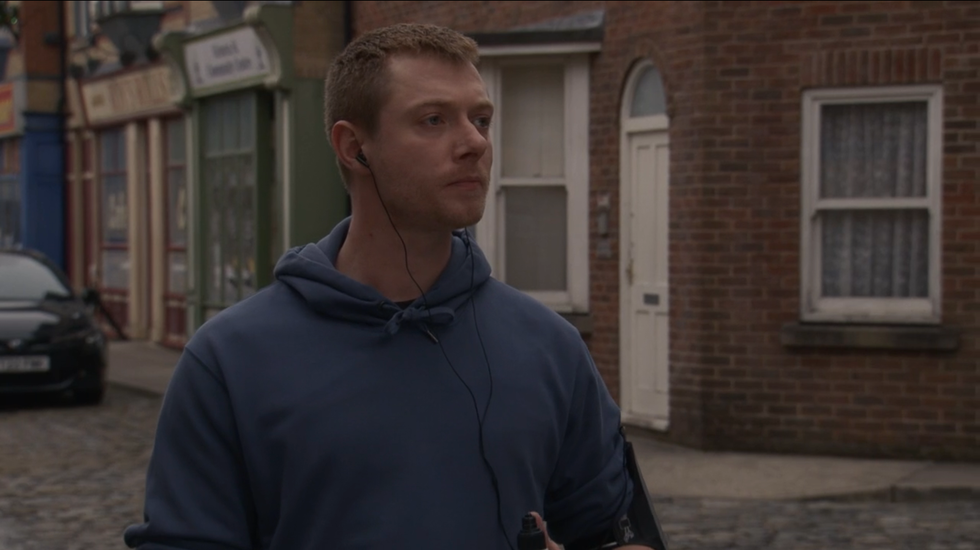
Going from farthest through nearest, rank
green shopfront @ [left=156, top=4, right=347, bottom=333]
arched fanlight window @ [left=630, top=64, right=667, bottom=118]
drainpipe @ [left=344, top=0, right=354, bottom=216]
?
green shopfront @ [left=156, top=4, right=347, bottom=333] → drainpipe @ [left=344, top=0, right=354, bottom=216] → arched fanlight window @ [left=630, top=64, right=667, bottom=118]

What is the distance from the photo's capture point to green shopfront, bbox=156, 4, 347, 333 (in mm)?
16797

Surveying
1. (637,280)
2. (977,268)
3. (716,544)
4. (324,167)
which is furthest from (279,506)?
(324,167)

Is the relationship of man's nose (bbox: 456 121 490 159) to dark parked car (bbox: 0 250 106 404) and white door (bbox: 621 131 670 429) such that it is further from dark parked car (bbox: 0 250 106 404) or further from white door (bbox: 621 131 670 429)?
dark parked car (bbox: 0 250 106 404)

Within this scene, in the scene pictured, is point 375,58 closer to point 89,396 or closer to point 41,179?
point 89,396

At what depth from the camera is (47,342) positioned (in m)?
14.3

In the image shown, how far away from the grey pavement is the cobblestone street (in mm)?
91

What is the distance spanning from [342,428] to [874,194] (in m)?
8.98

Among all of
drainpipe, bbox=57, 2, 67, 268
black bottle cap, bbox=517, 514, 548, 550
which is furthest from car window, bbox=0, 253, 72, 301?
black bottle cap, bbox=517, 514, 548, 550

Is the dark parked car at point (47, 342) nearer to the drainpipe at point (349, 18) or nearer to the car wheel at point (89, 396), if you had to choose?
the car wheel at point (89, 396)

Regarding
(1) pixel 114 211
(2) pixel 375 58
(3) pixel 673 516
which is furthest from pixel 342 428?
(1) pixel 114 211

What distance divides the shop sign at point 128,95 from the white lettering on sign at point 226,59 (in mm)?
1216

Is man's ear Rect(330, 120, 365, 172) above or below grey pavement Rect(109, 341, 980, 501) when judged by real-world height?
above

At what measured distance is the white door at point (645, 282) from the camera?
11.8m

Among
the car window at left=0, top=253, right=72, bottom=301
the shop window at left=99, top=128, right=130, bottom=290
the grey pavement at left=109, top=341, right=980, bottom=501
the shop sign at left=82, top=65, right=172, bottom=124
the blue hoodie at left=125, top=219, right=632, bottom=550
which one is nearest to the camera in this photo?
the blue hoodie at left=125, top=219, right=632, bottom=550
